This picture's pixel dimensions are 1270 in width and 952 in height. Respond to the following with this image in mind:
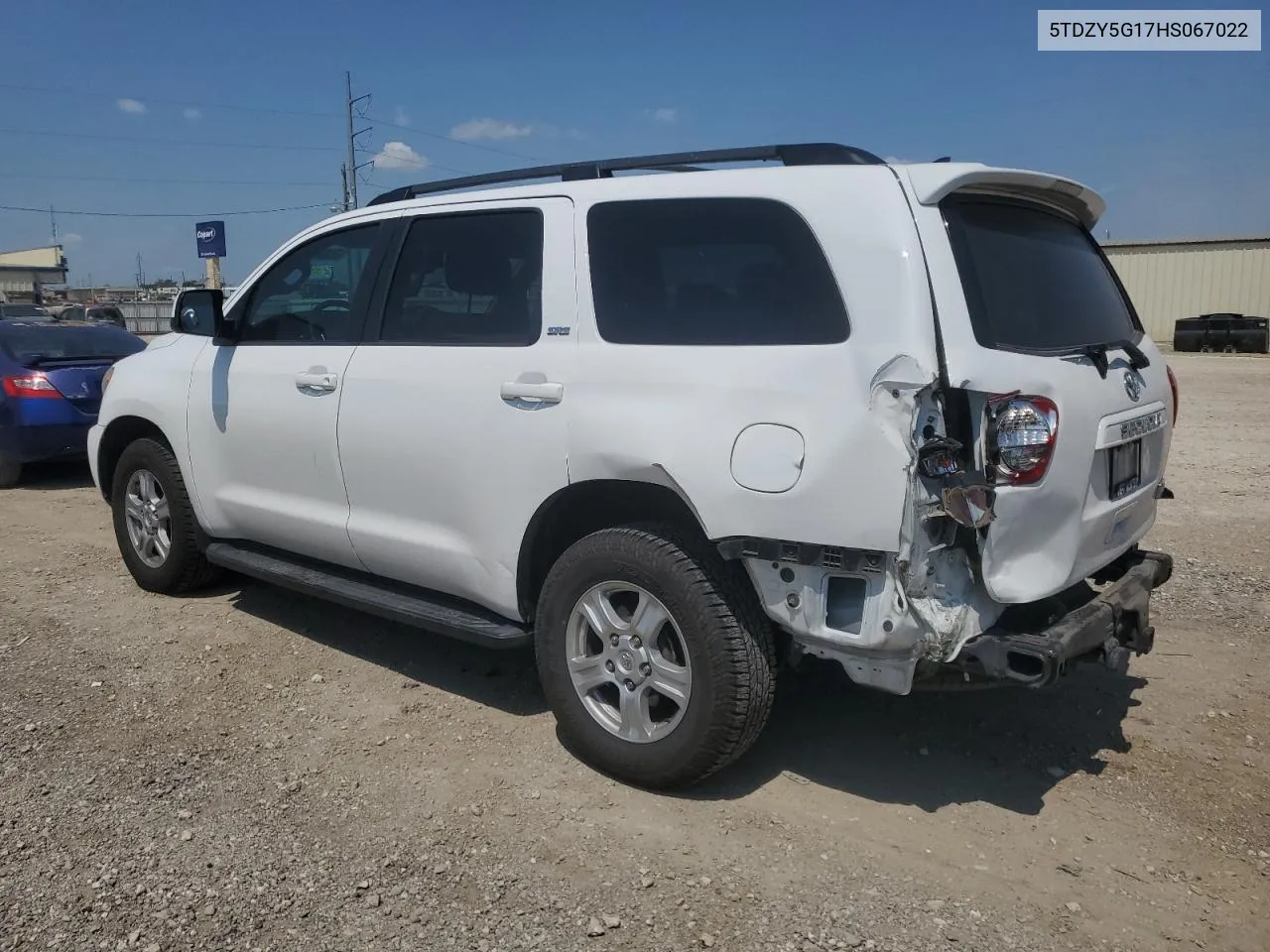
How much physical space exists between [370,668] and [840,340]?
2770 mm

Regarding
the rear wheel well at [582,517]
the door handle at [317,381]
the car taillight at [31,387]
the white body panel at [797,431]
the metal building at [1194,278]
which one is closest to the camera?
the white body panel at [797,431]

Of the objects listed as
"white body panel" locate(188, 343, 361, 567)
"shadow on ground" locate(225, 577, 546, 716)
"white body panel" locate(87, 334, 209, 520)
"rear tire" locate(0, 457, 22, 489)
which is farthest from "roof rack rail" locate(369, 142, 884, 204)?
"rear tire" locate(0, 457, 22, 489)

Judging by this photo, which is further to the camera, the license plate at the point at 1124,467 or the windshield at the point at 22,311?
the windshield at the point at 22,311

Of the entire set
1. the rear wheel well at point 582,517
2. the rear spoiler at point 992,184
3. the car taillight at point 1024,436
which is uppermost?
the rear spoiler at point 992,184

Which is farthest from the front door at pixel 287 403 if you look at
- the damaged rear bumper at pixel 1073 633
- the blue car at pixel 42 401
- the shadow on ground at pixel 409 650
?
the blue car at pixel 42 401

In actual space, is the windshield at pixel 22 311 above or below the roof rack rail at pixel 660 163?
above

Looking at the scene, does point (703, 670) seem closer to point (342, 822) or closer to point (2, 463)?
point (342, 822)

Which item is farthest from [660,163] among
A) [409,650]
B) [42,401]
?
[42,401]

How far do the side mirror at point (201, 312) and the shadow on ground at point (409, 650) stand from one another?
4.87 feet

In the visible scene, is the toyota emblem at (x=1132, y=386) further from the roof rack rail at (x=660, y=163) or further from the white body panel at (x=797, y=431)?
the roof rack rail at (x=660, y=163)

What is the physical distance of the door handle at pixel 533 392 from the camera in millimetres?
3637

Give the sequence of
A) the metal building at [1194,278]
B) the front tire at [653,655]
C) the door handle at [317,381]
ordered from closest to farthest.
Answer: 1. the front tire at [653,655]
2. the door handle at [317,381]
3. the metal building at [1194,278]

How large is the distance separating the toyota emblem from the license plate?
0.15m

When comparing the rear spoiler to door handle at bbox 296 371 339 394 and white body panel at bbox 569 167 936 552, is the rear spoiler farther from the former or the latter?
door handle at bbox 296 371 339 394
